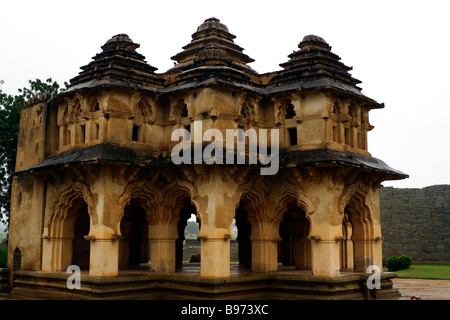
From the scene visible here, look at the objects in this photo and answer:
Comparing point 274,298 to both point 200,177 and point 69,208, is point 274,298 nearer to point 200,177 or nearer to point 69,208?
point 200,177

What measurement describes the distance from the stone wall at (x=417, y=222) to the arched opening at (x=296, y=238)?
38.7 feet

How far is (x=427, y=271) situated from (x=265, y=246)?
40.2ft

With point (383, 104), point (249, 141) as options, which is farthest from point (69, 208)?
point (383, 104)

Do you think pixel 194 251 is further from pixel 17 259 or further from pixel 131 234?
pixel 17 259

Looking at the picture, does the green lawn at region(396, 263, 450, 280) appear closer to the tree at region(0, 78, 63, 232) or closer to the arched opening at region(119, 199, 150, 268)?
the arched opening at region(119, 199, 150, 268)

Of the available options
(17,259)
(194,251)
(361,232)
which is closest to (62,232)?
(17,259)

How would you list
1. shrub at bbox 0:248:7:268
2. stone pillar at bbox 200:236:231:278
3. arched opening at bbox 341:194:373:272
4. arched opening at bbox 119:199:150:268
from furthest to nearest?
shrub at bbox 0:248:7:268 → arched opening at bbox 119:199:150:268 → arched opening at bbox 341:194:373:272 → stone pillar at bbox 200:236:231:278

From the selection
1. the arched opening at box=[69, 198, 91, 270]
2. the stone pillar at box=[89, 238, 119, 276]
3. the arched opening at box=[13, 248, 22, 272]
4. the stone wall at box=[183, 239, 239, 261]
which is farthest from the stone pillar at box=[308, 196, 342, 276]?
the stone wall at box=[183, 239, 239, 261]

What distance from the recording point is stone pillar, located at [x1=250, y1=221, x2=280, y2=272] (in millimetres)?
16125

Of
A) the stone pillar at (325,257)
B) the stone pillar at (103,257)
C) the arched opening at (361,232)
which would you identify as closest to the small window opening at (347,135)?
the arched opening at (361,232)

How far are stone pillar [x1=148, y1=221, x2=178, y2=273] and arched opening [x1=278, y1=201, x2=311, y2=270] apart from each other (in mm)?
4025

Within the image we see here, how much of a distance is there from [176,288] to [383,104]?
30.4 ft

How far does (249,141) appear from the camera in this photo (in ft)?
53.3

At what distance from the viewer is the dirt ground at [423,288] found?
16.4 metres
